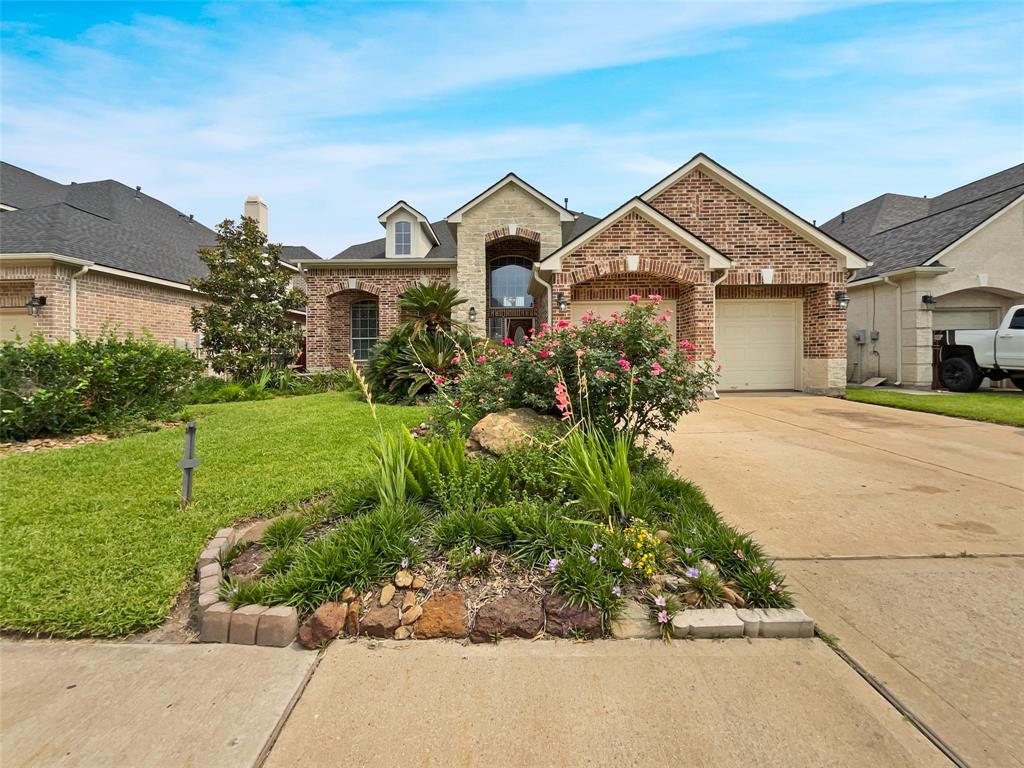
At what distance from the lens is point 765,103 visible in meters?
7.42

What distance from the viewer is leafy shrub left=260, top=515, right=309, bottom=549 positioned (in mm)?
2818

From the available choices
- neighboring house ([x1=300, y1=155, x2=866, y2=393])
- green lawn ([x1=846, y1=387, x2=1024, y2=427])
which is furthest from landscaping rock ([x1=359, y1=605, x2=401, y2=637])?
green lawn ([x1=846, y1=387, x2=1024, y2=427])

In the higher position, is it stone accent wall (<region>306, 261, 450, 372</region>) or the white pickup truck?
stone accent wall (<region>306, 261, 450, 372</region>)

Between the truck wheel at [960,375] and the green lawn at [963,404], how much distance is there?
38cm

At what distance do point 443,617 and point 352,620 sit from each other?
1.43 ft

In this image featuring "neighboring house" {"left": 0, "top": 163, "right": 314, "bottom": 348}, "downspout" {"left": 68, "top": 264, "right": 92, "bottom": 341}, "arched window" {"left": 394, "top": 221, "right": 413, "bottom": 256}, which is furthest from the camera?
"arched window" {"left": 394, "top": 221, "right": 413, "bottom": 256}

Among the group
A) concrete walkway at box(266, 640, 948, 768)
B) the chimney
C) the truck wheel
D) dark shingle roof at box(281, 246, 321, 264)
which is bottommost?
concrete walkway at box(266, 640, 948, 768)

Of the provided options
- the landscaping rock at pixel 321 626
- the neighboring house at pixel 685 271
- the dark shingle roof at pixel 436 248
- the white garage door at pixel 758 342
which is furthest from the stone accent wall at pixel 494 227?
the landscaping rock at pixel 321 626

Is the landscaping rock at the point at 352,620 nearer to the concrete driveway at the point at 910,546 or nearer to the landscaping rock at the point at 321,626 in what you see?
the landscaping rock at the point at 321,626

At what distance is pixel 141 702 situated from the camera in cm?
179

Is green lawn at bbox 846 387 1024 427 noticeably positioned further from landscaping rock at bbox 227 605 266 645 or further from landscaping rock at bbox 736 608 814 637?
landscaping rock at bbox 227 605 266 645

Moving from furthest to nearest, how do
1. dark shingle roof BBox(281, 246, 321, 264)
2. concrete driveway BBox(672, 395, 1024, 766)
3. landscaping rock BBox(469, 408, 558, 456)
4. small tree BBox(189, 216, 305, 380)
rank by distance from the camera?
dark shingle roof BBox(281, 246, 321, 264) → small tree BBox(189, 216, 305, 380) → landscaping rock BBox(469, 408, 558, 456) → concrete driveway BBox(672, 395, 1024, 766)

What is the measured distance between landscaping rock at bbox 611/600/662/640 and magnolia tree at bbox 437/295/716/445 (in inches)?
63.1

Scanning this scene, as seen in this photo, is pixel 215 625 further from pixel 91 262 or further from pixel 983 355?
pixel 983 355
